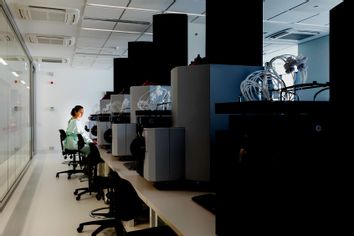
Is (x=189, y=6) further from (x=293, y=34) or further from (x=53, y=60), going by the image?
(x=53, y=60)

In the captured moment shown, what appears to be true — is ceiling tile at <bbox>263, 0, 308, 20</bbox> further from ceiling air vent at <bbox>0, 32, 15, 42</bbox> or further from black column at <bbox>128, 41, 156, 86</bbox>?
ceiling air vent at <bbox>0, 32, 15, 42</bbox>

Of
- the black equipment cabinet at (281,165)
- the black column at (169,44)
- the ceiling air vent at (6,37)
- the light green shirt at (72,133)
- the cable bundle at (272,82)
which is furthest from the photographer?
the light green shirt at (72,133)

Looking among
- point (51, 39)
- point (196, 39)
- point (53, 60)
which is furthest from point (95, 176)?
point (53, 60)

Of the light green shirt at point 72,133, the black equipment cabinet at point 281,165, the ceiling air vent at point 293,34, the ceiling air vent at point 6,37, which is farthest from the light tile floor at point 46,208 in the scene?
the ceiling air vent at point 293,34

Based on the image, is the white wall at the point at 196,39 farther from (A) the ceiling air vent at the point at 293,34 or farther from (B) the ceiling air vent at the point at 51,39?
(B) the ceiling air vent at the point at 51,39

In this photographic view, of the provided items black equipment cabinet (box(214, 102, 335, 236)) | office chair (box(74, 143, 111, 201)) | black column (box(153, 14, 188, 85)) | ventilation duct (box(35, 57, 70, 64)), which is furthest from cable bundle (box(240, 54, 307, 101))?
ventilation duct (box(35, 57, 70, 64))

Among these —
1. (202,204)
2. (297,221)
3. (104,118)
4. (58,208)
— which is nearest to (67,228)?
(58,208)

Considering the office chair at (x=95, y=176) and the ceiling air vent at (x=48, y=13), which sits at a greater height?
the ceiling air vent at (x=48, y=13)

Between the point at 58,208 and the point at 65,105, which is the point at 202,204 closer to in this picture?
the point at 58,208

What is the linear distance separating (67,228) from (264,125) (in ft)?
10.6

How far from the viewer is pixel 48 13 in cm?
512

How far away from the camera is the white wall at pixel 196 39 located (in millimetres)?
5414

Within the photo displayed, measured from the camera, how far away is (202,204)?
1.93m

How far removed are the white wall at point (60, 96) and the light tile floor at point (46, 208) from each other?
14.5 ft
